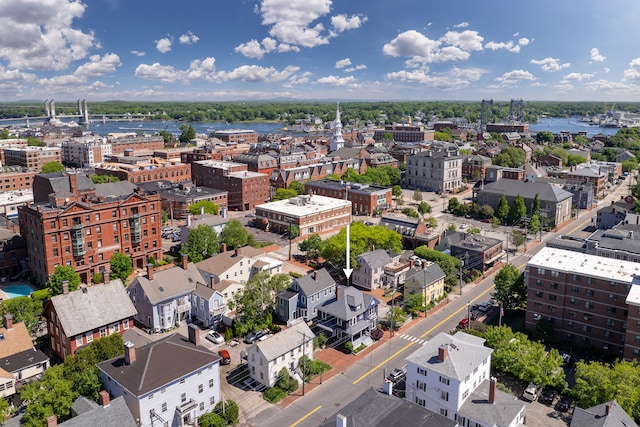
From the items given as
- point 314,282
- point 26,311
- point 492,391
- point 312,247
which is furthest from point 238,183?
point 492,391

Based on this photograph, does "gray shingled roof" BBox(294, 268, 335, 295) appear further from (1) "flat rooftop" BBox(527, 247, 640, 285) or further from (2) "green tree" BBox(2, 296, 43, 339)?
(2) "green tree" BBox(2, 296, 43, 339)

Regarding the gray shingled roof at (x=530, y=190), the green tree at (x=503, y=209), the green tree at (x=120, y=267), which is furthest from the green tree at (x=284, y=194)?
the green tree at (x=120, y=267)

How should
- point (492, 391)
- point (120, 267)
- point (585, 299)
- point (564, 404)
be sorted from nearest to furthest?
point (492, 391)
point (564, 404)
point (585, 299)
point (120, 267)

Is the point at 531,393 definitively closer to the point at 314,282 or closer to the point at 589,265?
the point at 589,265

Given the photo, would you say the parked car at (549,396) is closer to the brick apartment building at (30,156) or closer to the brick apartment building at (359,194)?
the brick apartment building at (359,194)

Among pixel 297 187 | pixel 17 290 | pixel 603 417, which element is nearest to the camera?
pixel 603 417
